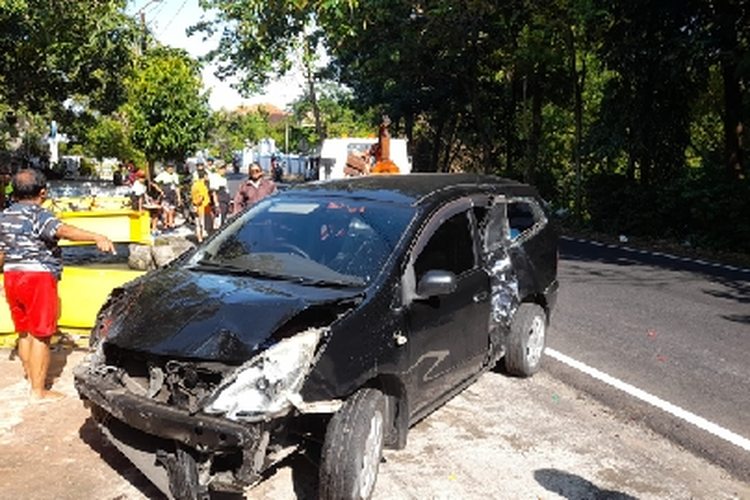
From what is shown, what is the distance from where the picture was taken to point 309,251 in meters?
4.52

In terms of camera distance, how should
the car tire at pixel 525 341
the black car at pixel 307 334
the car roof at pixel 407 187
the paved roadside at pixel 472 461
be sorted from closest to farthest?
the black car at pixel 307 334, the paved roadside at pixel 472 461, the car roof at pixel 407 187, the car tire at pixel 525 341

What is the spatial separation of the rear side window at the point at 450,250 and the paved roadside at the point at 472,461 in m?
1.18

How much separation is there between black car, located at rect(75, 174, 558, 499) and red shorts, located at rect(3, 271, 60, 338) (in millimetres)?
1143

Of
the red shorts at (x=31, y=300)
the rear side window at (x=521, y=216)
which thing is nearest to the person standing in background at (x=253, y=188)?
the rear side window at (x=521, y=216)

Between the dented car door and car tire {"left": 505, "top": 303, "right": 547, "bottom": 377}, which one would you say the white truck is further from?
the dented car door

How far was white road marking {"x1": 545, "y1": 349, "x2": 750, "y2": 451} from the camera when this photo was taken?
16.2 feet

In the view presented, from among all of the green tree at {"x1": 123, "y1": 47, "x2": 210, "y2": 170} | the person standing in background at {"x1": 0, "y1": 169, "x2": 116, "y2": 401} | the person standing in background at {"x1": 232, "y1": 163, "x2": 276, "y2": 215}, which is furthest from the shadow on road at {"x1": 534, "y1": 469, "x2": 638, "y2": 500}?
the green tree at {"x1": 123, "y1": 47, "x2": 210, "y2": 170}

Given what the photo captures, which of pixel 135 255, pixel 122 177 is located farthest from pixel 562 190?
pixel 122 177

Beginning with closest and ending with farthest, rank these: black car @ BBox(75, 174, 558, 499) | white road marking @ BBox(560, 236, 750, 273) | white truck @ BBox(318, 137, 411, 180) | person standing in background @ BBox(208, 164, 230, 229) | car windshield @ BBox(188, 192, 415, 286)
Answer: black car @ BBox(75, 174, 558, 499) → car windshield @ BBox(188, 192, 415, 286) → white road marking @ BBox(560, 236, 750, 273) → person standing in background @ BBox(208, 164, 230, 229) → white truck @ BBox(318, 137, 411, 180)

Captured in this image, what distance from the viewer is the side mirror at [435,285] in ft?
13.6

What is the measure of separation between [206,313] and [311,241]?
3.60 feet

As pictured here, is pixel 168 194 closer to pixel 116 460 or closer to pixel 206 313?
pixel 116 460

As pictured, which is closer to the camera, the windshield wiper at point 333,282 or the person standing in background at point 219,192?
the windshield wiper at point 333,282

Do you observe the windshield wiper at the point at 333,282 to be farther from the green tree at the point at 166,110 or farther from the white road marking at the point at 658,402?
the green tree at the point at 166,110
